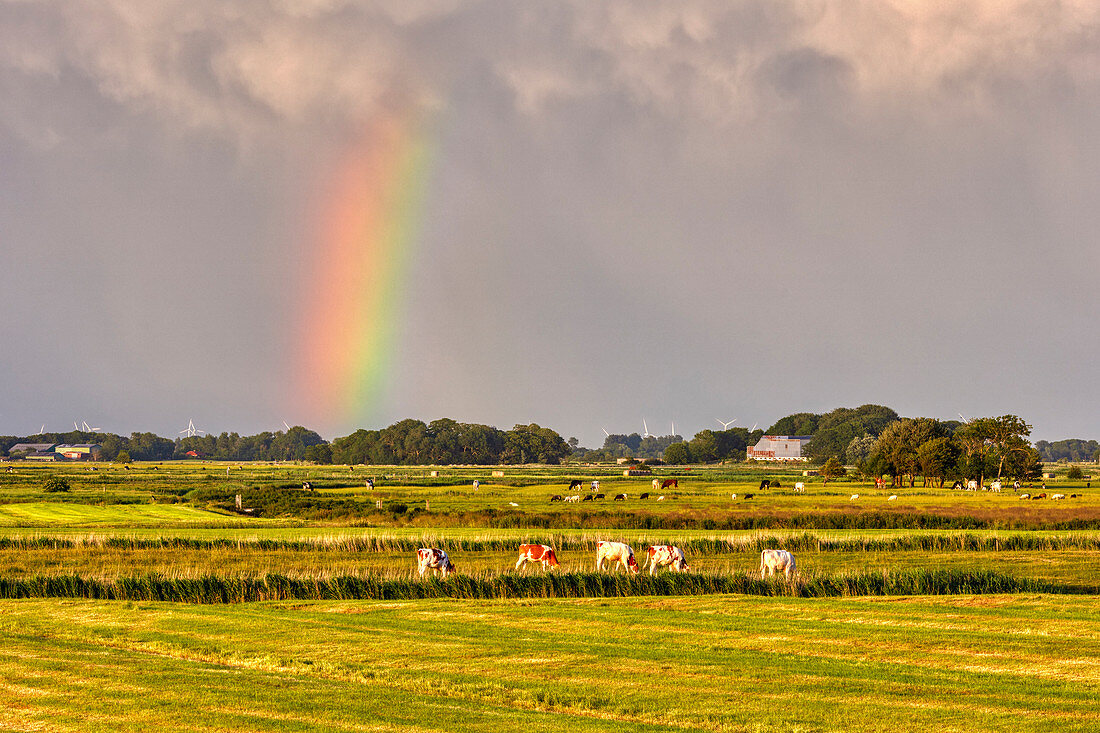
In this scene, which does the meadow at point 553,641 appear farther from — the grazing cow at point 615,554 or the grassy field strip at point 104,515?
the grassy field strip at point 104,515

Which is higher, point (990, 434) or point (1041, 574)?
point (990, 434)

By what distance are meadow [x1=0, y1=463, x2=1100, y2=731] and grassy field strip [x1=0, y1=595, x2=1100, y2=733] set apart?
0.08m

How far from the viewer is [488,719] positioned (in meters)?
15.5

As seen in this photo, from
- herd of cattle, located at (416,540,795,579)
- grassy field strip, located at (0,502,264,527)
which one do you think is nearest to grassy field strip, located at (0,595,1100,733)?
herd of cattle, located at (416,540,795,579)

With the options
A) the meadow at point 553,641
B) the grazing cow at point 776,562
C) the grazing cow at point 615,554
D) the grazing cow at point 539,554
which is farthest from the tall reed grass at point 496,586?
the grazing cow at point 539,554

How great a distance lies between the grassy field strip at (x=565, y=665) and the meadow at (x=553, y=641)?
76mm

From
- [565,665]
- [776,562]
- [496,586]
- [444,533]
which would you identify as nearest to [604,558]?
[776,562]

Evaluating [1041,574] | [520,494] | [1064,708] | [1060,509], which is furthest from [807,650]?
[520,494]

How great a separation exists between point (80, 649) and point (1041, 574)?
116 ft

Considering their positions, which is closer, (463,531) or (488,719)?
(488,719)

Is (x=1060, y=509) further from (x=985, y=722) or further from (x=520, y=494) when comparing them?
(x=985, y=722)

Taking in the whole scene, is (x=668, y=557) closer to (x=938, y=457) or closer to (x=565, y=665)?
(x=565, y=665)

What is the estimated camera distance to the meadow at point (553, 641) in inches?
627

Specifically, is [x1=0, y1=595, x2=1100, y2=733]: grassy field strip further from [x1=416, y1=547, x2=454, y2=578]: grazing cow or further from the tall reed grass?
[x1=416, y1=547, x2=454, y2=578]: grazing cow
